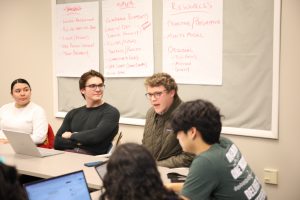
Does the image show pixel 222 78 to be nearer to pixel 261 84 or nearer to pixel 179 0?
pixel 261 84

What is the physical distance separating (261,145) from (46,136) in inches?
75.8

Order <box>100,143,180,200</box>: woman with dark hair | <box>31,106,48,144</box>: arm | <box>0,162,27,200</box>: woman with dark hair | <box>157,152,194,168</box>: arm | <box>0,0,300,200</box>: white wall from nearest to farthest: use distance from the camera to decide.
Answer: <box>0,162,27,200</box>: woman with dark hair → <box>100,143,180,200</box>: woman with dark hair → <box>157,152,194,168</box>: arm → <box>0,0,300,200</box>: white wall → <box>31,106,48,144</box>: arm

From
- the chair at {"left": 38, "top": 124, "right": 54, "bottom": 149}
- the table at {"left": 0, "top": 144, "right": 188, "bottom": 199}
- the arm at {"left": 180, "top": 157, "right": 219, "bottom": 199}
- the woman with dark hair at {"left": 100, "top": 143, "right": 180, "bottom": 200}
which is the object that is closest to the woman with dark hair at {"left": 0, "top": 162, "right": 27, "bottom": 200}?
the woman with dark hair at {"left": 100, "top": 143, "right": 180, "bottom": 200}

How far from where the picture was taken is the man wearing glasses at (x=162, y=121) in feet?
9.43

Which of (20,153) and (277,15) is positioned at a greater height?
(277,15)

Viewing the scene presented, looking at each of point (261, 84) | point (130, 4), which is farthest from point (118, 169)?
point (130, 4)

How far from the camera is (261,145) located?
3314 mm

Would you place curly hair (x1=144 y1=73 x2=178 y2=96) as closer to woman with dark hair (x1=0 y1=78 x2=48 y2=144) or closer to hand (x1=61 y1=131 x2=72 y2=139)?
hand (x1=61 y1=131 x2=72 y2=139)

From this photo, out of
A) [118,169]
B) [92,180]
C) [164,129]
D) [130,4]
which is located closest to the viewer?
[118,169]

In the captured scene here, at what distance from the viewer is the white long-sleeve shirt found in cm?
359

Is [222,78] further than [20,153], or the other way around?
[222,78]

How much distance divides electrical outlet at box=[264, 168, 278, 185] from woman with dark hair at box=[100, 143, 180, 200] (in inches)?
86.2

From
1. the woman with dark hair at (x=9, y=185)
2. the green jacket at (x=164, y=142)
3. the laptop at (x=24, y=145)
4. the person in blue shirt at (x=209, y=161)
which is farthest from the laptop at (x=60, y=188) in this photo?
the laptop at (x=24, y=145)

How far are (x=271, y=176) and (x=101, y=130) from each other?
1456 mm
